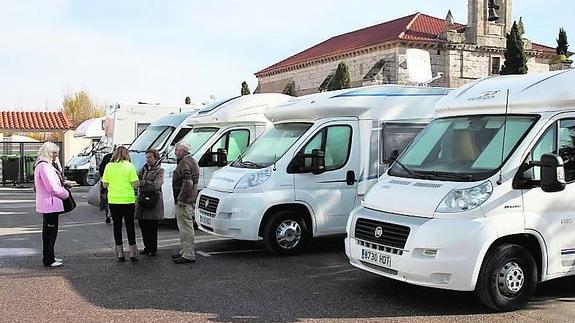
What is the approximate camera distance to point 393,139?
1005 centimetres

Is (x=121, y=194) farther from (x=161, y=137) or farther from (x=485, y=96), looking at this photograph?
(x=161, y=137)

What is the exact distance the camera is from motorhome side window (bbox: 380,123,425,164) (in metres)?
9.98

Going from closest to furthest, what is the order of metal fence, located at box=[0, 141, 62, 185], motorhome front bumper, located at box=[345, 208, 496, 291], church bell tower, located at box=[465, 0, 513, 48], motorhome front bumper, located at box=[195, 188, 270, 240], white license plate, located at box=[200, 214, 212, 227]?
motorhome front bumper, located at box=[345, 208, 496, 291] → motorhome front bumper, located at box=[195, 188, 270, 240] → white license plate, located at box=[200, 214, 212, 227] → metal fence, located at box=[0, 141, 62, 185] → church bell tower, located at box=[465, 0, 513, 48]

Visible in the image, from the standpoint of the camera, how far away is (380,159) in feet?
32.8

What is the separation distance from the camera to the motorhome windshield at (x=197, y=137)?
41.8 ft

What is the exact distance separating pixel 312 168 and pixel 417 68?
5.65 meters

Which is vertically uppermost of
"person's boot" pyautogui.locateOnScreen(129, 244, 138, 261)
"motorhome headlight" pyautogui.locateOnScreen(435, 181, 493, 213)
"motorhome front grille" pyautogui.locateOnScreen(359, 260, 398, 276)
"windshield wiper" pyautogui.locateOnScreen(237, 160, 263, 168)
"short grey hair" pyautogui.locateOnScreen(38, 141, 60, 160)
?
"short grey hair" pyautogui.locateOnScreen(38, 141, 60, 160)

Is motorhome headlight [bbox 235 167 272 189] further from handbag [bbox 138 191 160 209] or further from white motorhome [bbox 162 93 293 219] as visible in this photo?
white motorhome [bbox 162 93 293 219]

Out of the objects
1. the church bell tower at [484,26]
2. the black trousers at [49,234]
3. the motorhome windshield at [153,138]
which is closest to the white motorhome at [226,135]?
the motorhome windshield at [153,138]

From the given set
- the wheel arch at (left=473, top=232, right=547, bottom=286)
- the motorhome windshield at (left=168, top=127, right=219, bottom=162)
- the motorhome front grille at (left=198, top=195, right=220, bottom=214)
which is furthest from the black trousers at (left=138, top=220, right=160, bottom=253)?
the wheel arch at (left=473, top=232, right=547, bottom=286)

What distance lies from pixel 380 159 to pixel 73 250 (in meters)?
5.02

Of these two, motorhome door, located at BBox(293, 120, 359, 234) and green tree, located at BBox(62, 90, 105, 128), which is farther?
green tree, located at BBox(62, 90, 105, 128)

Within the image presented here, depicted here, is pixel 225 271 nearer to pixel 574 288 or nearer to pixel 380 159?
pixel 380 159

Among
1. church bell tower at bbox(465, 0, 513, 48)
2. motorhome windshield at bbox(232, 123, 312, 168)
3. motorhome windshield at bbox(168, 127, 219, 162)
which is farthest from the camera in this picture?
church bell tower at bbox(465, 0, 513, 48)
